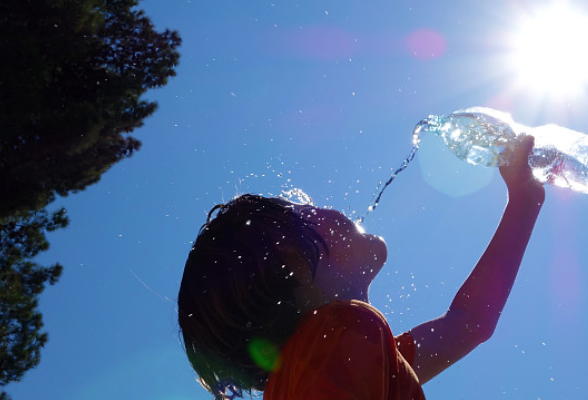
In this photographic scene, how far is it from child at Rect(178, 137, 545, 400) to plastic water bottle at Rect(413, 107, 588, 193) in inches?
64.9

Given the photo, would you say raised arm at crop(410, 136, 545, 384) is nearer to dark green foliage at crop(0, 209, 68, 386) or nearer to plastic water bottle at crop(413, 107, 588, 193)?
plastic water bottle at crop(413, 107, 588, 193)

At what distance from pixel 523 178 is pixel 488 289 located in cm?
59

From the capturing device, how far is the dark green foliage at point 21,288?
793 centimetres

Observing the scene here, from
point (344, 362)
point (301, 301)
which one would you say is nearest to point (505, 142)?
point (301, 301)

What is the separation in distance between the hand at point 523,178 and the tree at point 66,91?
5.70 meters

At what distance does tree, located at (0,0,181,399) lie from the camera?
6.46m

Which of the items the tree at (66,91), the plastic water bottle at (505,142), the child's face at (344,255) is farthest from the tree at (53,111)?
the child's face at (344,255)

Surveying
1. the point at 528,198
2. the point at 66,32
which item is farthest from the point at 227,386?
the point at 66,32

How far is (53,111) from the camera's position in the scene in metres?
6.82

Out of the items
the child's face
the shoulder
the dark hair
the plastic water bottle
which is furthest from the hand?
the plastic water bottle

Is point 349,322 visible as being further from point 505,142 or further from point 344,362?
point 505,142

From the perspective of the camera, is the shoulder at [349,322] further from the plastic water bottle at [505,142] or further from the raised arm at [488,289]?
the plastic water bottle at [505,142]

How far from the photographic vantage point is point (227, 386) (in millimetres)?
2104

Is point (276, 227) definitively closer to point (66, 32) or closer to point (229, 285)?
point (229, 285)
